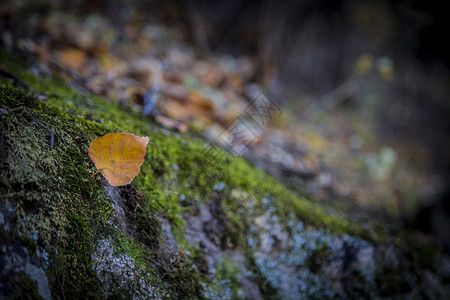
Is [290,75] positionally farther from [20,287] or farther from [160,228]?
[20,287]

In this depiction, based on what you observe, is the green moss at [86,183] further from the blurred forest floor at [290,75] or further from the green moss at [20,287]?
the blurred forest floor at [290,75]

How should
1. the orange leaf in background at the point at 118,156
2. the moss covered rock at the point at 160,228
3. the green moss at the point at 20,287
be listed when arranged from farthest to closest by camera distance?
the orange leaf in background at the point at 118,156 < the moss covered rock at the point at 160,228 < the green moss at the point at 20,287

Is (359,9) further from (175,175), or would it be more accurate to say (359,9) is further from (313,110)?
(175,175)

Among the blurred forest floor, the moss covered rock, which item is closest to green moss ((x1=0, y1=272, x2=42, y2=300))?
the moss covered rock

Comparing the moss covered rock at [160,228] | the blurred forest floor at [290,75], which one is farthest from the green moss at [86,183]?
the blurred forest floor at [290,75]

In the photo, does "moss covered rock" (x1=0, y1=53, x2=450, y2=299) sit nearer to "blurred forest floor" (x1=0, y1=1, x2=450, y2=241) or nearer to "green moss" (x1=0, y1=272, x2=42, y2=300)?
"green moss" (x1=0, y1=272, x2=42, y2=300)

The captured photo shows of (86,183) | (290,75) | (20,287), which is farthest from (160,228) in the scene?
(290,75)
